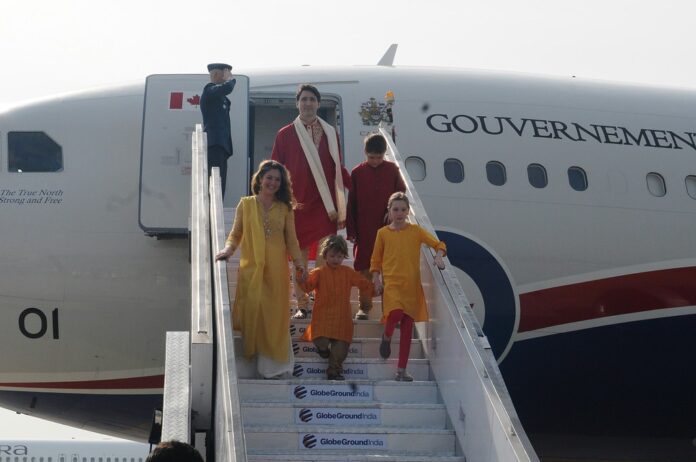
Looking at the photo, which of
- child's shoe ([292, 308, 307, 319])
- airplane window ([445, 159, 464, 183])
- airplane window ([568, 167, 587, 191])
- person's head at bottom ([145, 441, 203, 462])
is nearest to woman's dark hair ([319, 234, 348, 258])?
child's shoe ([292, 308, 307, 319])

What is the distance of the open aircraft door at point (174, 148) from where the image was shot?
10438mm

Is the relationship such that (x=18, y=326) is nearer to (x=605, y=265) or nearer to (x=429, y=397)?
(x=429, y=397)

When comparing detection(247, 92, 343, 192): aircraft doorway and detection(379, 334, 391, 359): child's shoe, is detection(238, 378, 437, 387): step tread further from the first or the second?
detection(247, 92, 343, 192): aircraft doorway

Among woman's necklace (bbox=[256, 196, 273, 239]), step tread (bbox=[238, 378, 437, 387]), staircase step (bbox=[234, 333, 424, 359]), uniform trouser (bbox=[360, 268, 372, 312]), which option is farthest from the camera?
uniform trouser (bbox=[360, 268, 372, 312])

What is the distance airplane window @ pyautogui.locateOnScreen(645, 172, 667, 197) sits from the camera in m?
11.6

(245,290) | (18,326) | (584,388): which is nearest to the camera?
(245,290)

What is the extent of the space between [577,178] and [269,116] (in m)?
3.16

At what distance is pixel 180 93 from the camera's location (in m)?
11.1

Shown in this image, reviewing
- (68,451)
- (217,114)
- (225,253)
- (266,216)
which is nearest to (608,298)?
(217,114)

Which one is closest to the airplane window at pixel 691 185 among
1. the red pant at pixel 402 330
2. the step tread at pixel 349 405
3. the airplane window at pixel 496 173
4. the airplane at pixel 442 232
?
the airplane at pixel 442 232

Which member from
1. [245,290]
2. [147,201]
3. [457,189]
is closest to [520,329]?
[457,189]

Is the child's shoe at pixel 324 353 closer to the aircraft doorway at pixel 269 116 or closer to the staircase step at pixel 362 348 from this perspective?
the staircase step at pixel 362 348

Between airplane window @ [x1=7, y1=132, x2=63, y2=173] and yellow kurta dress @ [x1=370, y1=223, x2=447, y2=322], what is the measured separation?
4318 mm

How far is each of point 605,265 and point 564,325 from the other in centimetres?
73
